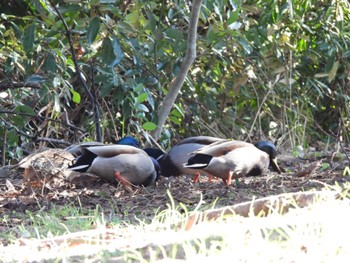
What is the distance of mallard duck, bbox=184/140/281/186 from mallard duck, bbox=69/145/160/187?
37cm

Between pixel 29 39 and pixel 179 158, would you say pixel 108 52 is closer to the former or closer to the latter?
pixel 29 39

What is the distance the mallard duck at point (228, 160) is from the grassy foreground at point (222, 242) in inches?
125

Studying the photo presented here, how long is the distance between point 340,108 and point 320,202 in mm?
8487

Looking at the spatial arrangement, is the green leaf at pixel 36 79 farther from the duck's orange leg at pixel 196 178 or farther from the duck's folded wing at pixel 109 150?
the duck's orange leg at pixel 196 178

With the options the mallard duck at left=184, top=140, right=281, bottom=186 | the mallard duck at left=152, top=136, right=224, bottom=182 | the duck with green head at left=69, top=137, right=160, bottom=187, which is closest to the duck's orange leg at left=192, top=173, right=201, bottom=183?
the mallard duck at left=152, top=136, right=224, bottom=182

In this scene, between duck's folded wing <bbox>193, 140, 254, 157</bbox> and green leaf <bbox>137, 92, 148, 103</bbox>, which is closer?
duck's folded wing <bbox>193, 140, 254, 157</bbox>

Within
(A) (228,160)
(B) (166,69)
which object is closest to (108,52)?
(A) (228,160)

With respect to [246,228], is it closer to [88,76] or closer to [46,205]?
[46,205]

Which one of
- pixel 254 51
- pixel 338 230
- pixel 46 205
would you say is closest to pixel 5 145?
pixel 46 205

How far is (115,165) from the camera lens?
280 inches

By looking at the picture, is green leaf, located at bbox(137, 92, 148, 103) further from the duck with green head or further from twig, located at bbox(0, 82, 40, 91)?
twig, located at bbox(0, 82, 40, 91)

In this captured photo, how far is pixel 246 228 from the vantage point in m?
3.47

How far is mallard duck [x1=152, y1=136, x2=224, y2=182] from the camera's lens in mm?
7848

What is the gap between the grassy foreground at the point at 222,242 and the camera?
10.2 feet
